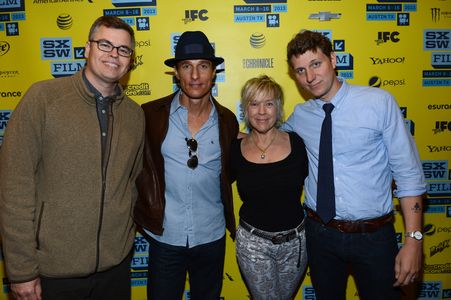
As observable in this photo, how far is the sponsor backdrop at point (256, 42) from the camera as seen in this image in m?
2.79

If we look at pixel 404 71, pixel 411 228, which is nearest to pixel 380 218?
pixel 411 228

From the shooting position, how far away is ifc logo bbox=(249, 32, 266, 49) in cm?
282

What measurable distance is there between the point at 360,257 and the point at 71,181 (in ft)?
5.44

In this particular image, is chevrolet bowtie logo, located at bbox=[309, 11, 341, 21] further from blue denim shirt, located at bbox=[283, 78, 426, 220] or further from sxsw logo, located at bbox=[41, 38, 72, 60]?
sxsw logo, located at bbox=[41, 38, 72, 60]

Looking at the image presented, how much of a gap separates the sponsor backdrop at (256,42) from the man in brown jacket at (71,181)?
1043mm

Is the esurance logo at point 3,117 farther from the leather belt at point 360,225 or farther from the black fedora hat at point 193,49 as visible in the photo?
the leather belt at point 360,225

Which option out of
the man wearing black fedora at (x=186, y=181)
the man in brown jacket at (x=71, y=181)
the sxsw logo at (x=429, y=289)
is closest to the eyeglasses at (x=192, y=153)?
the man wearing black fedora at (x=186, y=181)

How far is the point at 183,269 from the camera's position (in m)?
2.28

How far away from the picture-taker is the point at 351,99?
1945 millimetres

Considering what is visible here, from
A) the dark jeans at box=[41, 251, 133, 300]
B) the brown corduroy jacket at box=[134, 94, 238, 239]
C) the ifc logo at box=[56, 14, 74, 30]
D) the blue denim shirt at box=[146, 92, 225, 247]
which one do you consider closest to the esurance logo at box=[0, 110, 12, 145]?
the ifc logo at box=[56, 14, 74, 30]

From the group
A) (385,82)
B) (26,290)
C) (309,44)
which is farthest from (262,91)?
(26,290)

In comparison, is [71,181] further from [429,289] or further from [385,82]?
[429,289]

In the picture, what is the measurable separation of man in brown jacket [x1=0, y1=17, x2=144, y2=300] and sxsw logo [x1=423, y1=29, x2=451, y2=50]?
8.24 ft

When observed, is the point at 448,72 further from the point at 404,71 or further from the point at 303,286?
the point at 303,286
